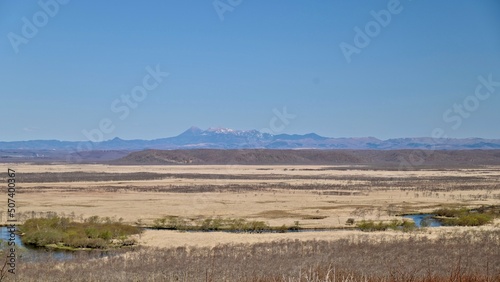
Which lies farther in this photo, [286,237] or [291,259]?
[286,237]

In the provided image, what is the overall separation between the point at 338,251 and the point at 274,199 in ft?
99.2

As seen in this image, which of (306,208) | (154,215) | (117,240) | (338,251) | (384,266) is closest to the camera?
(384,266)

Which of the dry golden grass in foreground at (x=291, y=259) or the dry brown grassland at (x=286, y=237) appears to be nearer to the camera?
the dry brown grassland at (x=286, y=237)

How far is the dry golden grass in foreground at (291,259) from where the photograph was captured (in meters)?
16.1

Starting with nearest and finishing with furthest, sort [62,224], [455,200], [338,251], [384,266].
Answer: [384,266]
[338,251]
[62,224]
[455,200]

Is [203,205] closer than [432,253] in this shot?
No

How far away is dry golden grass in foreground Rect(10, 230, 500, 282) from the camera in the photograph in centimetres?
1606

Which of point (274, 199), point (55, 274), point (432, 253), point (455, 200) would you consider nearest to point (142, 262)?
point (55, 274)

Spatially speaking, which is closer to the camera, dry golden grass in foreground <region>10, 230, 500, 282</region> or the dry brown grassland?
the dry brown grassland

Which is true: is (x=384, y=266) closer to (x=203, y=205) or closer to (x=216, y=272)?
(x=216, y=272)

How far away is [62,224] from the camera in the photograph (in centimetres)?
2920

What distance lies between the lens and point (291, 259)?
1945cm

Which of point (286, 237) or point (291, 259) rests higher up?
point (291, 259)

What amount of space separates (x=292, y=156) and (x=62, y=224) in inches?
6582
